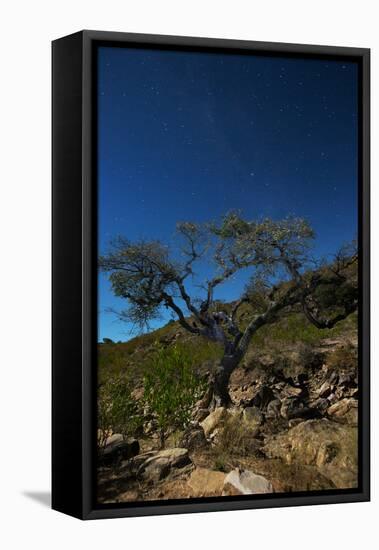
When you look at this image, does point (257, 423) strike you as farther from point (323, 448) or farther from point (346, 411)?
point (346, 411)

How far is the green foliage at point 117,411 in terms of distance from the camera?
989 centimetres

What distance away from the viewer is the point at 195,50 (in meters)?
10.2

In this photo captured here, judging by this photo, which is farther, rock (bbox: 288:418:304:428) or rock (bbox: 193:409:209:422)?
rock (bbox: 288:418:304:428)

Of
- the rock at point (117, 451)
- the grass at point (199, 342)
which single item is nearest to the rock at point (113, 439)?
the rock at point (117, 451)

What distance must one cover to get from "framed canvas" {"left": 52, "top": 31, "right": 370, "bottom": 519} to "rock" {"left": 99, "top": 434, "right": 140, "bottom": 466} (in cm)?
2

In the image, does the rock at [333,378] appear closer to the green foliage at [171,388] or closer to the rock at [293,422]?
the rock at [293,422]

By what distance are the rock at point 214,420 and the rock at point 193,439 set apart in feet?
0.13

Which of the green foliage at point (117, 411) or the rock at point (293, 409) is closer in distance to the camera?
the green foliage at point (117, 411)

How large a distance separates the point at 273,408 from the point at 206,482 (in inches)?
33.3

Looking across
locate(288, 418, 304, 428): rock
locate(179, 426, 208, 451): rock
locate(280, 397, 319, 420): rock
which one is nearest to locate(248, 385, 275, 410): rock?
locate(280, 397, 319, 420): rock

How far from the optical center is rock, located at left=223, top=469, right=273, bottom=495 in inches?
402

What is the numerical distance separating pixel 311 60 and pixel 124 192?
195 centimetres

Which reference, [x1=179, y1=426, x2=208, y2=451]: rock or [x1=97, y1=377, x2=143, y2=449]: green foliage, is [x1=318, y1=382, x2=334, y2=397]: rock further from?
[x1=97, y1=377, x2=143, y2=449]: green foliage

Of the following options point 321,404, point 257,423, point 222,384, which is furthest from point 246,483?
point 321,404
